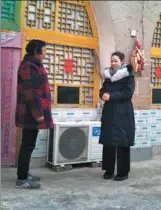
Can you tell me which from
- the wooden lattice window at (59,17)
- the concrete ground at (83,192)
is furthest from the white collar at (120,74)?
the wooden lattice window at (59,17)

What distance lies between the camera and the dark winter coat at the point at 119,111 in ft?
14.9

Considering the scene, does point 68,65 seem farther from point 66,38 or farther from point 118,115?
point 118,115

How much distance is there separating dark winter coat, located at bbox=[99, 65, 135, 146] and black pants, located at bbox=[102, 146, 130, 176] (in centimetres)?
15

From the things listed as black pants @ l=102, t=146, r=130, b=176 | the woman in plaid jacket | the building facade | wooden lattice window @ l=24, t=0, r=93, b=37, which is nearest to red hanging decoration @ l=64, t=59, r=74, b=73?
the building facade

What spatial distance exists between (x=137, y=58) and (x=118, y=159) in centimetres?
188

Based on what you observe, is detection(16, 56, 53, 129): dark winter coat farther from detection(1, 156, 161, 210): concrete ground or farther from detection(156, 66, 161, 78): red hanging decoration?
detection(156, 66, 161, 78): red hanging decoration

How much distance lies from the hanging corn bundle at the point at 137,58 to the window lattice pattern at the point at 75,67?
2.14 feet

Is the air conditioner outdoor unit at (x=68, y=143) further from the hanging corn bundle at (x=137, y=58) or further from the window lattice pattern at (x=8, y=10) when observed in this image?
the window lattice pattern at (x=8, y=10)

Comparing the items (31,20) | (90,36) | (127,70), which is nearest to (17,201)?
(127,70)

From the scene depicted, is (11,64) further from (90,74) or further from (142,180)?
(142,180)

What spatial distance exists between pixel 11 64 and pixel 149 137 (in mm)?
2664

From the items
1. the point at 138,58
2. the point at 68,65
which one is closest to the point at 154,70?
the point at 138,58

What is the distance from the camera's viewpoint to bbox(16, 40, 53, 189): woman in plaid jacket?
4.04m

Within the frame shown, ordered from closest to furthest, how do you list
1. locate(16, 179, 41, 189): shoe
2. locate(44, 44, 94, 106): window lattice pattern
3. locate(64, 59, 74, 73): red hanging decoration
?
locate(16, 179, 41, 189): shoe < locate(44, 44, 94, 106): window lattice pattern < locate(64, 59, 74, 73): red hanging decoration
